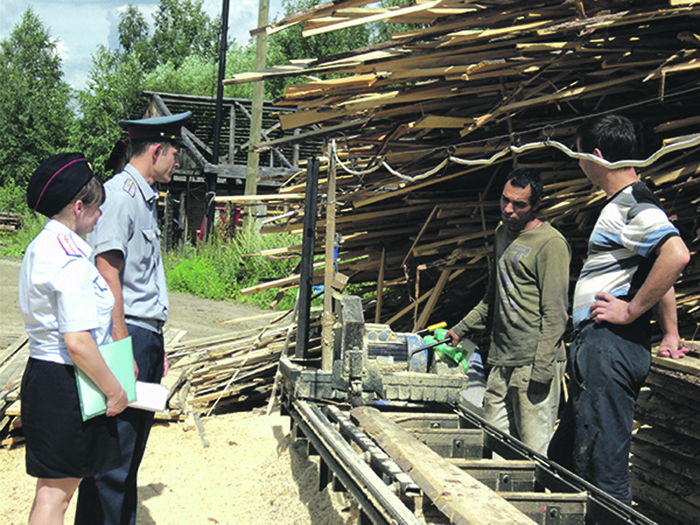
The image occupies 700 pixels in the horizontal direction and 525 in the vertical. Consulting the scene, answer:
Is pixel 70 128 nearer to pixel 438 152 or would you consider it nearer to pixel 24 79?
pixel 24 79

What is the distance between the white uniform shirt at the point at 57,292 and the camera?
8.45 feet

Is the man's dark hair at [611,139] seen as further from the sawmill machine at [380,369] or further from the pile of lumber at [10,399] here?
the pile of lumber at [10,399]

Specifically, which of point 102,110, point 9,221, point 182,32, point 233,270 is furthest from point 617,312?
point 182,32

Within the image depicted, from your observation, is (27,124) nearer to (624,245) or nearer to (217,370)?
(217,370)

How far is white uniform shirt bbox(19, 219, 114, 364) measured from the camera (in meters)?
2.58

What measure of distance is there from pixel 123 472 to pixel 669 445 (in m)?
2.98

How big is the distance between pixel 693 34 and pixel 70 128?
37.4 metres

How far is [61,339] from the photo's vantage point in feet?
8.73

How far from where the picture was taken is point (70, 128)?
1447 inches

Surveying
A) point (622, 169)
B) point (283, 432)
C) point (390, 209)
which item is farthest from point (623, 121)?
point (283, 432)

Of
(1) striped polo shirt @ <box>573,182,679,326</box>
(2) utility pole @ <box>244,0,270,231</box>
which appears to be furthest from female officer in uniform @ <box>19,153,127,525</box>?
(2) utility pole @ <box>244,0,270,231</box>

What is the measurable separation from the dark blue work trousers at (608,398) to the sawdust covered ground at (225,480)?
153cm

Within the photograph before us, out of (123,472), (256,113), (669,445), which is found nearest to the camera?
(123,472)

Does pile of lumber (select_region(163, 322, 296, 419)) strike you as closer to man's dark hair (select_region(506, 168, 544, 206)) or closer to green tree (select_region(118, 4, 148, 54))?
man's dark hair (select_region(506, 168, 544, 206))
